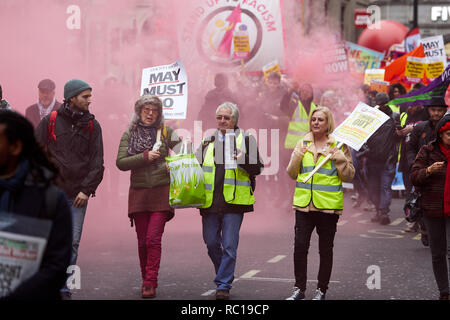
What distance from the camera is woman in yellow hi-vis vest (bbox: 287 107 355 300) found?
21.0ft

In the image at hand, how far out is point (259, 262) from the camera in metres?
8.24

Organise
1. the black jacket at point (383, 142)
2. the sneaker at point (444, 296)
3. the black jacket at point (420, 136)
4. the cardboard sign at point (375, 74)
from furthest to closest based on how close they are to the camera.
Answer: the cardboard sign at point (375, 74), the black jacket at point (383, 142), the black jacket at point (420, 136), the sneaker at point (444, 296)

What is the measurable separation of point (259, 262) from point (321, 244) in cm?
182

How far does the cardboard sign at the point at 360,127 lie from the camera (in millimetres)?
6719

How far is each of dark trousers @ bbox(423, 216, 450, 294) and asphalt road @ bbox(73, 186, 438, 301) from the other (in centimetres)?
29

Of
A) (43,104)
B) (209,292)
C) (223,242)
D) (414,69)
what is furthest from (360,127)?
(414,69)

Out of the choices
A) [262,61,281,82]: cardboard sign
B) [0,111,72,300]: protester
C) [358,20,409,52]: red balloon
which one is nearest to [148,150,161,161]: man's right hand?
[0,111,72,300]: protester

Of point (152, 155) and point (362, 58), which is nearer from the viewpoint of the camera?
point (152, 155)

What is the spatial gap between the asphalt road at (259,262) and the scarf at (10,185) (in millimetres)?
3447

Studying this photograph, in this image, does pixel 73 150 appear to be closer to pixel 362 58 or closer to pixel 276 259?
pixel 276 259

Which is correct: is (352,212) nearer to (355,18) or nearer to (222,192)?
(222,192)

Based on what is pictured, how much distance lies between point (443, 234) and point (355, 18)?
38546mm

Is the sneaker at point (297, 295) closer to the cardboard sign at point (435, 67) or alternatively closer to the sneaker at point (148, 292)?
the sneaker at point (148, 292)

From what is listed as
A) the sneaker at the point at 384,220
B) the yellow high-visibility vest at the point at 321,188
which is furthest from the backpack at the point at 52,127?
the sneaker at the point at 384,220
